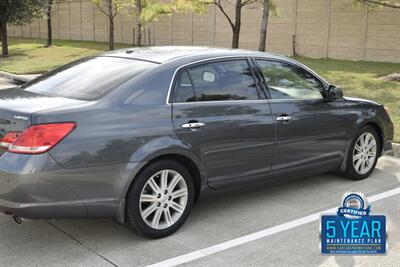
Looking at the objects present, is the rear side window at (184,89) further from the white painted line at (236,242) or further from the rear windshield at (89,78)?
the white painted line at (236,242)

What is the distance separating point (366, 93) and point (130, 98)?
852cm

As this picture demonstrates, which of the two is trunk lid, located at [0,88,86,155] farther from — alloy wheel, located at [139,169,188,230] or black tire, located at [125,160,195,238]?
alloy wheel, located at [139,169,188,230]

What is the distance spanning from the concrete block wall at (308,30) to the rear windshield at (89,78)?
16.3 meters

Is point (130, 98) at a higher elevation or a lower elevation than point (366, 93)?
higher

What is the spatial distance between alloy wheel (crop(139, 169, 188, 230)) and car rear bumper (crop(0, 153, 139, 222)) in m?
0.27

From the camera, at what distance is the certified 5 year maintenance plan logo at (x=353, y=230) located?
382cm

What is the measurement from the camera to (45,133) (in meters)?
3.70

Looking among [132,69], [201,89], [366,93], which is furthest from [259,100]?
[366,93]

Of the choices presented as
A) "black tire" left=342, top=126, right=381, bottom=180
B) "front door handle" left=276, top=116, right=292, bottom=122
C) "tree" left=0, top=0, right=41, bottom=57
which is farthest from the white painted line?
"tree" left=0, top=0, right=41, bottom=57

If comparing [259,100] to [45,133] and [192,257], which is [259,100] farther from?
[45,133]

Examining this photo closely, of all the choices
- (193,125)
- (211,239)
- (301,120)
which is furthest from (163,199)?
(301,120)

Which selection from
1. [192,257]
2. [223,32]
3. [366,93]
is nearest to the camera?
[192,257]

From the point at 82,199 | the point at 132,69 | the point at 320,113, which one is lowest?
the point at 82,199

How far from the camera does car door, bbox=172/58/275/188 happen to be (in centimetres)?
441
